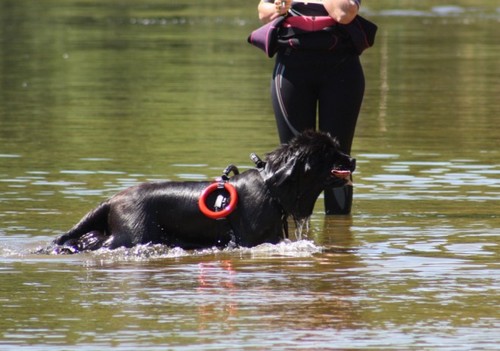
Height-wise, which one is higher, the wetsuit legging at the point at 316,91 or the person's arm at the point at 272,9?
the person's arm at the point at 272,9

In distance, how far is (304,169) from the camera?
10266mm

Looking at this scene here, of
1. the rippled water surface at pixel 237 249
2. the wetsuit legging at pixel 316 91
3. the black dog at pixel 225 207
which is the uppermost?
the wetsuit legging at pixel 316 91

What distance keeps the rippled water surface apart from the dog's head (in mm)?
331

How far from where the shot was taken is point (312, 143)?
33.7 ft

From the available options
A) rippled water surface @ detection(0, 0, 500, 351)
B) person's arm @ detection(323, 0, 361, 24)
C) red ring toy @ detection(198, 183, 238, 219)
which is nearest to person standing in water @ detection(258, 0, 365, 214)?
person's arm @ detection(323, 0, 361, 24)

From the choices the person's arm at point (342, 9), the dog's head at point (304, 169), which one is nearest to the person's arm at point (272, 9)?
the person's arm at point (342, 9)

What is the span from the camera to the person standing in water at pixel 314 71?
11.2 m

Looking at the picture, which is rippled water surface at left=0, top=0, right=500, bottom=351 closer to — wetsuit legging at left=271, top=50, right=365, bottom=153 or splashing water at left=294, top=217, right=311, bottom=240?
splashing water at left=294, top=217, right=311, bottom=240

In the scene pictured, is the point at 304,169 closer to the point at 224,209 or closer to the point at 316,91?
the point at 224,209

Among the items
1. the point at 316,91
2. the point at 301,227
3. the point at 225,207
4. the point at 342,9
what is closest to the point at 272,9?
the point at 342,9

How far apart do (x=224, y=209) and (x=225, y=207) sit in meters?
0.03

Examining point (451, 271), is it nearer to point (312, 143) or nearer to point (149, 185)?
point (312, 143)

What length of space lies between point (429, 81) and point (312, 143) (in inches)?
623

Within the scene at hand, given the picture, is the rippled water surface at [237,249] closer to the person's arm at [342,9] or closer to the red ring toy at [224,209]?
the red ring toy at [224,209]
